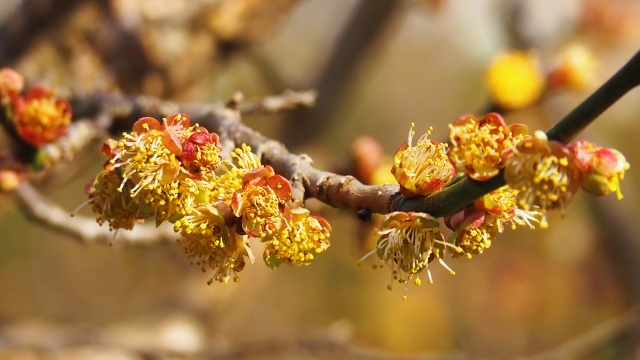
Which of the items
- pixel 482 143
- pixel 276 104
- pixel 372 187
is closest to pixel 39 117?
pixel 276 104

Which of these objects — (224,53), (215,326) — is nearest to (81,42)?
(224,53)

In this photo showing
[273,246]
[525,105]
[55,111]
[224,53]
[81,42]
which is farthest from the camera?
[224,53]

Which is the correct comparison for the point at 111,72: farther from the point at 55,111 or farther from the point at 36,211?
the point at 55,111

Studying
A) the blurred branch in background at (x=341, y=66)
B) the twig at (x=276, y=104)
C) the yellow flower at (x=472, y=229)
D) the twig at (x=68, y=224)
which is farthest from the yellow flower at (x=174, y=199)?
the blurred branch in background at (x=341, y=66)

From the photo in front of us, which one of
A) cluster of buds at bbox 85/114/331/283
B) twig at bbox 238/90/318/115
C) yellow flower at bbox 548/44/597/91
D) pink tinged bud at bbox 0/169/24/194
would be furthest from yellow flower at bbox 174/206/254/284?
yellow flower at bbox 548/44/597/91

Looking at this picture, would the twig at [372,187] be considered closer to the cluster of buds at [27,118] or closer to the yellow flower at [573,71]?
the cluster of buds at [27,118]

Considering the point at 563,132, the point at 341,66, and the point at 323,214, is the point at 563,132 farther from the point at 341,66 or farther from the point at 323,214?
the point at 341,66
